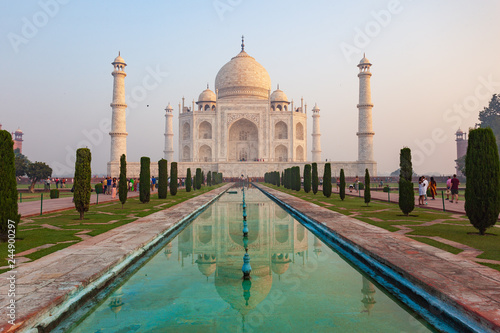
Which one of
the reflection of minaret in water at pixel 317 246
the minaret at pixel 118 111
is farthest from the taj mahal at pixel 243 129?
the reflection of minaret in water at pixel 317 246

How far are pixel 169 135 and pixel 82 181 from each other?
3823cm

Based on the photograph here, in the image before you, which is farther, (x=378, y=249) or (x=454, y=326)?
(x=378, y=249)

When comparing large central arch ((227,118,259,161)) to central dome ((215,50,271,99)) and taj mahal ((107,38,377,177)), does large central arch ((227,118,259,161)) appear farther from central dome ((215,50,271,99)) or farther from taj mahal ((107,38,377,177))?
central dome ((215,50,271,99))

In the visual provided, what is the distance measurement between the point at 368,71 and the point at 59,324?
120ft

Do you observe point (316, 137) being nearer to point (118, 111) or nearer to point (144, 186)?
point (118, 111)

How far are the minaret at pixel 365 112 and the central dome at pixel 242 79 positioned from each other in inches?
554

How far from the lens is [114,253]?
14.6 ft

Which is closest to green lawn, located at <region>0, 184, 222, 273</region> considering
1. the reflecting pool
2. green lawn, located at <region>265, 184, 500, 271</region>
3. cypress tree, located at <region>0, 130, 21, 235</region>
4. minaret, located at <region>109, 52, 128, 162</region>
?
cypress tree, located at <region>0, 130, 21, 235</region>

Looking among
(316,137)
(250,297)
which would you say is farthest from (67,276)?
(316,137)

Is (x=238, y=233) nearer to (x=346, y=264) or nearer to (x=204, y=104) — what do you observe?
(x=346, y=264)

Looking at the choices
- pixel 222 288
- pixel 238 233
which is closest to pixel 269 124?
pixel 238 233

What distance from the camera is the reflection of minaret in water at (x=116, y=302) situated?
119 inches

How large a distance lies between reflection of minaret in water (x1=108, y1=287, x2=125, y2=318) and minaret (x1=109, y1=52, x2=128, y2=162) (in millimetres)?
32816

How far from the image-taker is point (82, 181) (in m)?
8.18
